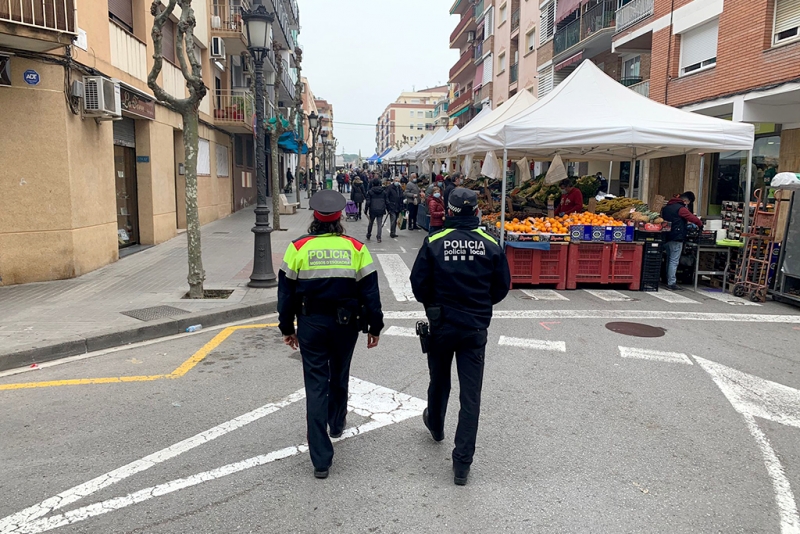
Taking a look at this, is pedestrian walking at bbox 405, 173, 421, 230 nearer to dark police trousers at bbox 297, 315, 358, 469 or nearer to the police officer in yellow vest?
the police officer in yellow vest

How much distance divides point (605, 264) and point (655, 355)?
12.9ft

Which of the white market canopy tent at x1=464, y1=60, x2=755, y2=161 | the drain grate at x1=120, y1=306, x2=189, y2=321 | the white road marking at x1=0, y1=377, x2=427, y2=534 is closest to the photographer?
the white road marking at x1=0, y1=377, x2=427, y2=534

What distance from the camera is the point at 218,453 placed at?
4004 millimetres

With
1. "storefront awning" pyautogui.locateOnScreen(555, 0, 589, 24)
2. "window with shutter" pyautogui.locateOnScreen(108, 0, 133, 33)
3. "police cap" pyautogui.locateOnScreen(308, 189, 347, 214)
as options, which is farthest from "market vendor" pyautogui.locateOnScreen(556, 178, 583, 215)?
"storefront awning" pyautogui.locateOnScreen(555, 0, 589, 24)

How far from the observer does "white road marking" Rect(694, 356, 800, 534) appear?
3.47 metres

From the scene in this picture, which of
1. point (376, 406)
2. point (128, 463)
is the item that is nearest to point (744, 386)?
point (376, 406)

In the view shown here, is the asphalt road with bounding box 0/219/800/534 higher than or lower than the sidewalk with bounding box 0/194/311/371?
lower

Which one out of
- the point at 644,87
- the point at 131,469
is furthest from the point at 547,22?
the point at 131,469

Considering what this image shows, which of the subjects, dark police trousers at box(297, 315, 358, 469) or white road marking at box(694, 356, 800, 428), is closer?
dark police trousers at box(297, 315, 358, 469)

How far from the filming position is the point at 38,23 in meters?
8.35

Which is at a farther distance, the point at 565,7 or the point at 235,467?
the point at 565,7

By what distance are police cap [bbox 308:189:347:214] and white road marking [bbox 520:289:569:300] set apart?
617 centimetres

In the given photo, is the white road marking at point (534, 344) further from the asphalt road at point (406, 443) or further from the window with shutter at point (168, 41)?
the window with shutter at point (168, 41)

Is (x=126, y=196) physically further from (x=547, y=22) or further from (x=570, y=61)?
(x=547, y=22)
